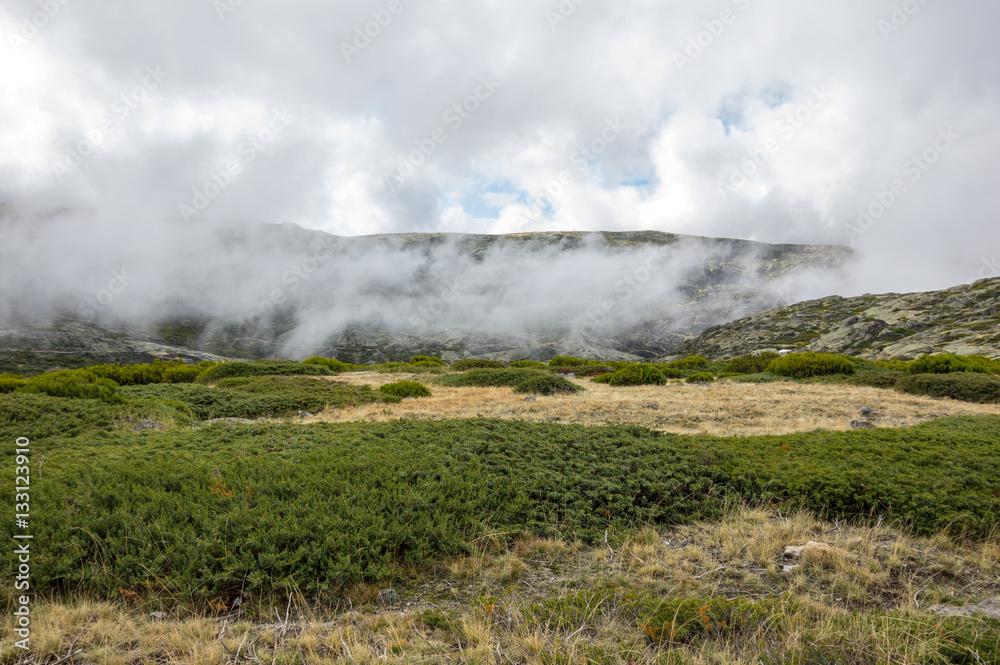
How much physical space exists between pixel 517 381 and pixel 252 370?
1649 centimetres

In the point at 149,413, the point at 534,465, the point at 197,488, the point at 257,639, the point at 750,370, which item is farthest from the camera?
the point at 750,370

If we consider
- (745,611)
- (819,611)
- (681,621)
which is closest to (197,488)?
(681,621)

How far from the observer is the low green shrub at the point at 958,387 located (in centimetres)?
1636

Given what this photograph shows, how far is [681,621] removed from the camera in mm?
3502

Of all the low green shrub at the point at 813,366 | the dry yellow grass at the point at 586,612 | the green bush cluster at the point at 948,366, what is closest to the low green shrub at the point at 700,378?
the low green shrub at the point at 813,366

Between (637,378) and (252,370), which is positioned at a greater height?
(252,370)

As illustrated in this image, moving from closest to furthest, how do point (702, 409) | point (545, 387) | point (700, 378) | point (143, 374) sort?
point (702, 409) → point (545, 387) → point (143, 374) → point (700, 378)

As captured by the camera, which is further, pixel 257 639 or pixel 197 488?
pixel 197 488

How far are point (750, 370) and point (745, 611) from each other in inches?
1294

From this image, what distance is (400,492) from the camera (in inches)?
214

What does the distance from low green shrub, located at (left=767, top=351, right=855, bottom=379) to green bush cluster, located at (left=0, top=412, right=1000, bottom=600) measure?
17701 millimetres

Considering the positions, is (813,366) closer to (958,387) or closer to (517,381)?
(958,387)

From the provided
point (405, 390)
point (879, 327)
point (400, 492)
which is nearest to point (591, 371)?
point (405, 390)

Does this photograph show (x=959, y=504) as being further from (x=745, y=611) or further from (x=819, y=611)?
(x=745, y=611)
